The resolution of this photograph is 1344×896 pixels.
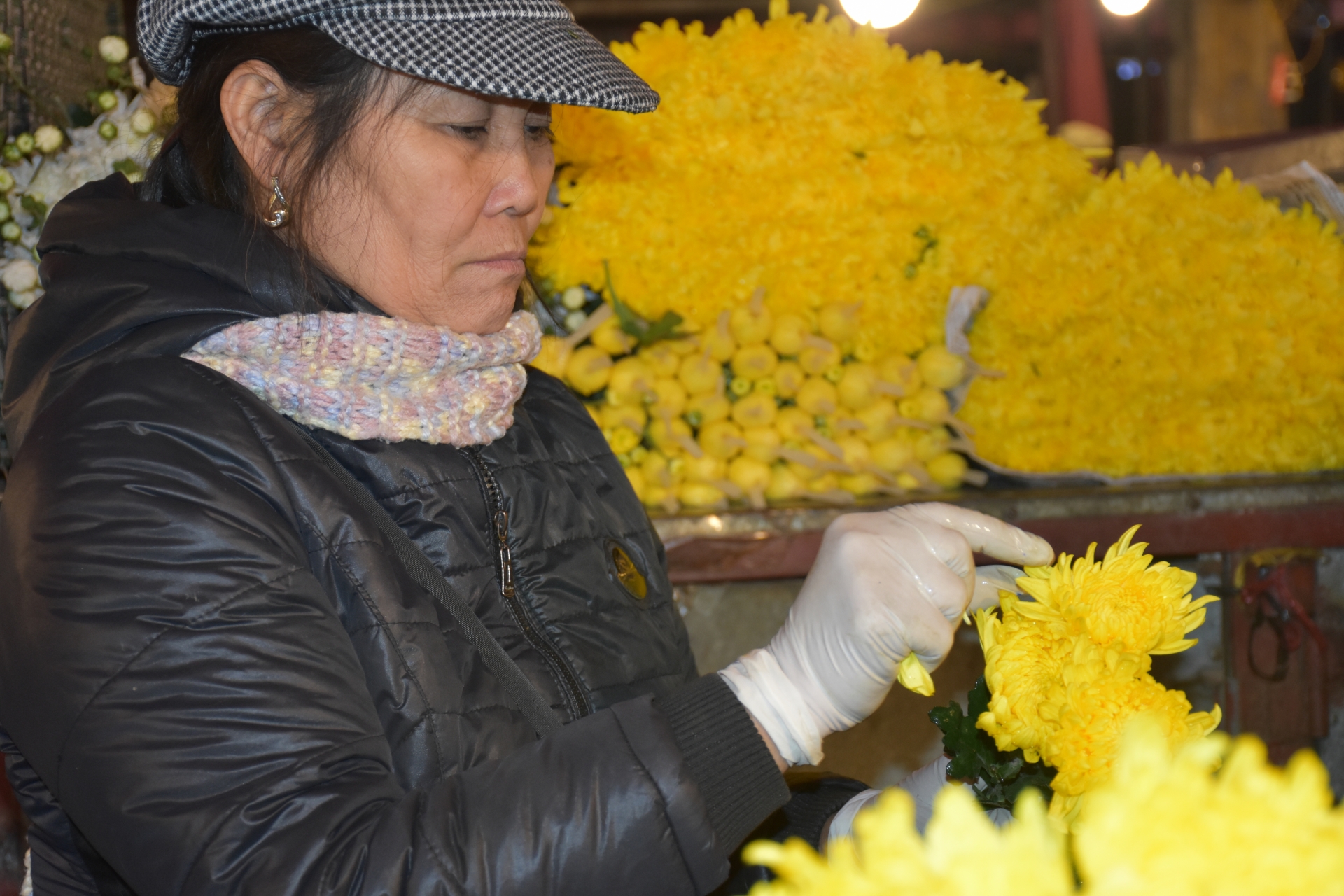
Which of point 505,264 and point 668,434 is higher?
point 505,264

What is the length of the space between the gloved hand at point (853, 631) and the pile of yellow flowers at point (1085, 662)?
0.07 metres

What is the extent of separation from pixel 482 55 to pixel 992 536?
2.62 ft

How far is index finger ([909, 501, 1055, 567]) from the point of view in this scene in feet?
4.24

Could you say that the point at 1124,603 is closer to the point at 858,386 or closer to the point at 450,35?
the point at 450,35

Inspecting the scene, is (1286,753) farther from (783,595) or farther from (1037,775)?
(1037,775)

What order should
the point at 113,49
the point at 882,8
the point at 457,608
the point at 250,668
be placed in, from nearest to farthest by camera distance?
1. the point at 250,668
2. the point at 457,608
3. the point at 113,49
4. the point at 882,8

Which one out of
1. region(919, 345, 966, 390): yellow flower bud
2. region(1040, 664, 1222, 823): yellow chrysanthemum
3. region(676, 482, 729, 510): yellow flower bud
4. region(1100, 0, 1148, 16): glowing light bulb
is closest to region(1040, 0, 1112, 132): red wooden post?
region(1100, 0, 1148, 16): glowing light bulb

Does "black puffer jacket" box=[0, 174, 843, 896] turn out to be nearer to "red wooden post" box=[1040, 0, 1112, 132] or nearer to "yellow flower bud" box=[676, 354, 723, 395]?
"yellow flower bud" box=[676, 354, 723, 395]

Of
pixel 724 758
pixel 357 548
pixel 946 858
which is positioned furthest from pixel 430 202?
pixel 946 858

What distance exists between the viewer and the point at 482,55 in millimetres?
1149

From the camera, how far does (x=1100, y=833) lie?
0.43m

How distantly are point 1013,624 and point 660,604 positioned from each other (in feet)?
1.84

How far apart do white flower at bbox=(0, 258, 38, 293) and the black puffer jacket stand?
882mm

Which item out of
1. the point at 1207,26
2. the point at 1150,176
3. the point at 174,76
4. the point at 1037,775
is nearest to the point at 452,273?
the point at 174,76
